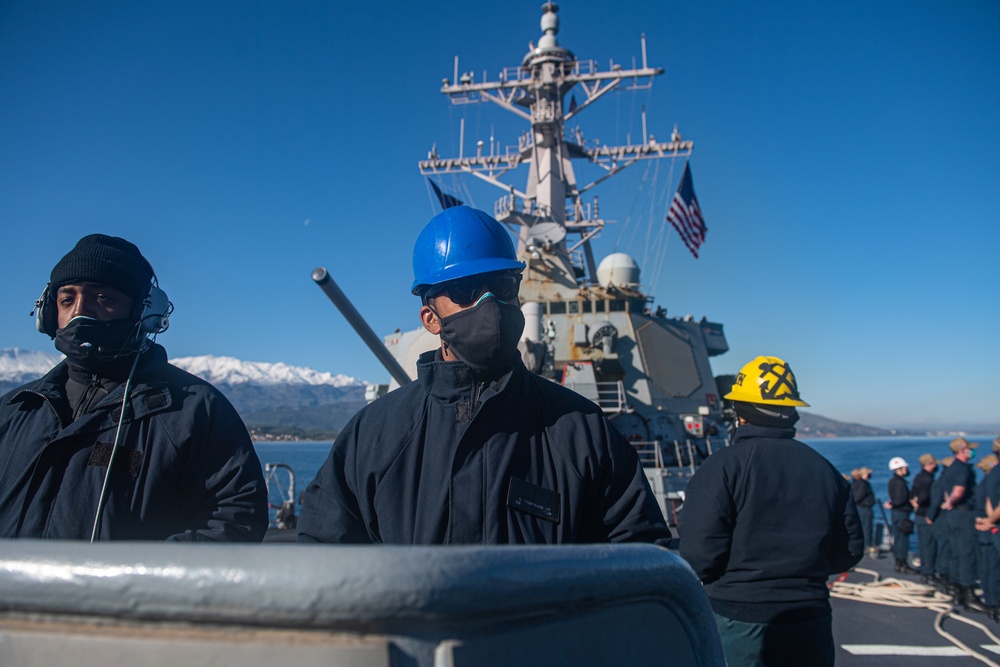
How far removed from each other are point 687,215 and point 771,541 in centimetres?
1519

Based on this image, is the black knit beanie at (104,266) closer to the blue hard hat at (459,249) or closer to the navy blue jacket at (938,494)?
the blue hard hat at (459,249)

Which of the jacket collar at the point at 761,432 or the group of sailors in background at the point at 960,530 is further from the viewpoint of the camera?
the group of sailors in background at the point at 960,530

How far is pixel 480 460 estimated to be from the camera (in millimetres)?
1613

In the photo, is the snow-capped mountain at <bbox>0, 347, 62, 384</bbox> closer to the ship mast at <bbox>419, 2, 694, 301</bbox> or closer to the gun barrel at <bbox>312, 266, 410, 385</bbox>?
the gun barrel at <bbox>312, 266, 410, 385</bbox>

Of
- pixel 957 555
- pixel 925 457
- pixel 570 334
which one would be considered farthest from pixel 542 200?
pixel 957 555

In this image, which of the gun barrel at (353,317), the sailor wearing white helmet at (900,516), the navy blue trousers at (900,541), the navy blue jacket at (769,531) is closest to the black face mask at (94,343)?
the gun barrel at (353,317)

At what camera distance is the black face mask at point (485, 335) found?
1660mm

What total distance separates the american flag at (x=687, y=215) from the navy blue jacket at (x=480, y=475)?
1562 cm

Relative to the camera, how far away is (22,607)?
2.15ft

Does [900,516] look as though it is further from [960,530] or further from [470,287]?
[470,287]

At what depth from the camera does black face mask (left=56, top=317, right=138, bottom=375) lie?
6.86 feet

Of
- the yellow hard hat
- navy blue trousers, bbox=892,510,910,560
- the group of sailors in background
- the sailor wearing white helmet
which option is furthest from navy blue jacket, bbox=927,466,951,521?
the yellow hard hat

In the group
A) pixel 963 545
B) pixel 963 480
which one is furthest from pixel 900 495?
pixel 963 545

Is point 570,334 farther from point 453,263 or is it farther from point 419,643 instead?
point 419,643
